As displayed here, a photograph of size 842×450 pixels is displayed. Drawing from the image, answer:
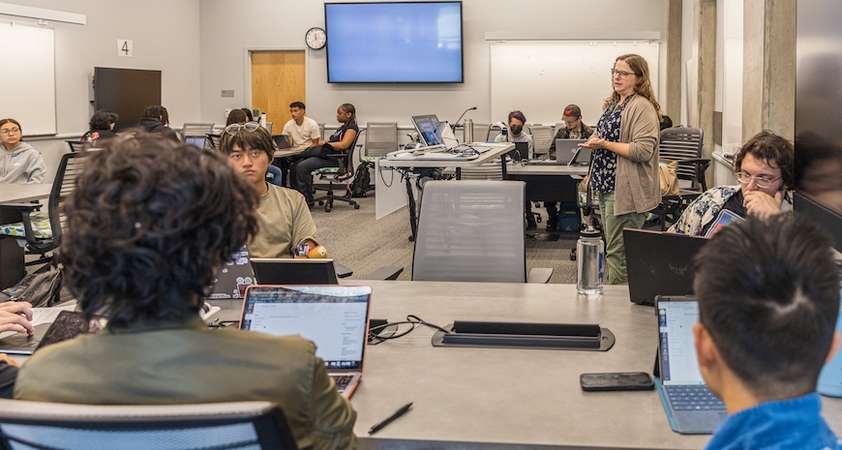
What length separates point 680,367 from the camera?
180 cm

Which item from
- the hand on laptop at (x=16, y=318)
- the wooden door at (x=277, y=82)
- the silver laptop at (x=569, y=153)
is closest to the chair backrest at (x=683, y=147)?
the silver laptop at (x=569, y=153)

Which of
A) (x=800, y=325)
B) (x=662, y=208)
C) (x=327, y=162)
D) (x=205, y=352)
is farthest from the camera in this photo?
(x=327, y=162)

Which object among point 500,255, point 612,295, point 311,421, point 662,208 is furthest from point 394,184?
point 311,421

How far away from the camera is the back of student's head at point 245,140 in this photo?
3.09 metres

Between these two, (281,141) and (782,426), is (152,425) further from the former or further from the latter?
(281,141)

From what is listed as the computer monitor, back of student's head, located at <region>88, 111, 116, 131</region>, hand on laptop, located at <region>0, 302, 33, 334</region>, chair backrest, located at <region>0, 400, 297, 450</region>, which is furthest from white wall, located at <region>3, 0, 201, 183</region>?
chair backrest, located at <region>0, 400, 297, 450</region>

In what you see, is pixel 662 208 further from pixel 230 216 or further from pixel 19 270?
pixel 230 216

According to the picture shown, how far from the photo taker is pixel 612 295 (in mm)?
2613

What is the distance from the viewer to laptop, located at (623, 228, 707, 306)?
2.26 m

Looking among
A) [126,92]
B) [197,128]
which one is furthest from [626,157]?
[197,128]

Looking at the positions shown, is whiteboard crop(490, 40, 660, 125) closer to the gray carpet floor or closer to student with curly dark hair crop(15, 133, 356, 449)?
the gray carpet floor

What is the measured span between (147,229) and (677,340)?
1.14 metres

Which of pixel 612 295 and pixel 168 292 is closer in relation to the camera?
pixel 168 292

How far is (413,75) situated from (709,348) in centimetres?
1108
